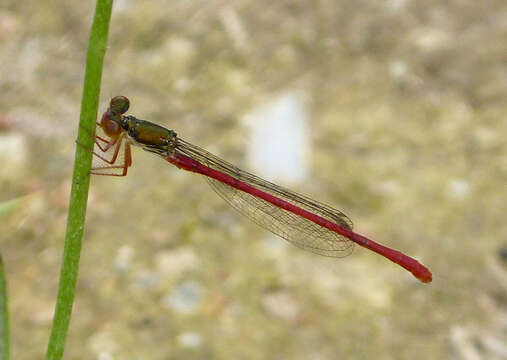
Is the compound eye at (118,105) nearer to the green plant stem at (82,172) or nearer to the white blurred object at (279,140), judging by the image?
the green plant stem at (82,172)

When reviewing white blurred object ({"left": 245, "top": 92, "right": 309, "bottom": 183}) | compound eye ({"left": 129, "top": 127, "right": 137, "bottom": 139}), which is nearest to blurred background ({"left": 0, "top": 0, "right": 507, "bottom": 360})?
white blurred object ({"left": 245, "top": 92, "right": 309, "bottom": 183})

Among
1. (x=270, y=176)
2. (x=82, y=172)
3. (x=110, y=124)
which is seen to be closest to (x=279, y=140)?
(x=270, y=176)

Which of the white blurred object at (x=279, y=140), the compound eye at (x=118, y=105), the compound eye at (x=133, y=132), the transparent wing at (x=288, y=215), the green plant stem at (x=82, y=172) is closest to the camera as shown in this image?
the green plant stem at (x=82, y=172)

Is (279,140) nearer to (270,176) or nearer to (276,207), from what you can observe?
(270,176)

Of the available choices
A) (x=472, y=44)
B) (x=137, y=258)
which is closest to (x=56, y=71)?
(x=137, y=258)

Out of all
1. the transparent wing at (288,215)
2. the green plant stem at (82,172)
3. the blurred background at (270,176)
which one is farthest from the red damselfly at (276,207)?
the green plant stem at (82,172)

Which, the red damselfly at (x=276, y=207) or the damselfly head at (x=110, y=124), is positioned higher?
the red damselfly at (x=276, y=207)

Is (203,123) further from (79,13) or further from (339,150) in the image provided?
(79,13)
